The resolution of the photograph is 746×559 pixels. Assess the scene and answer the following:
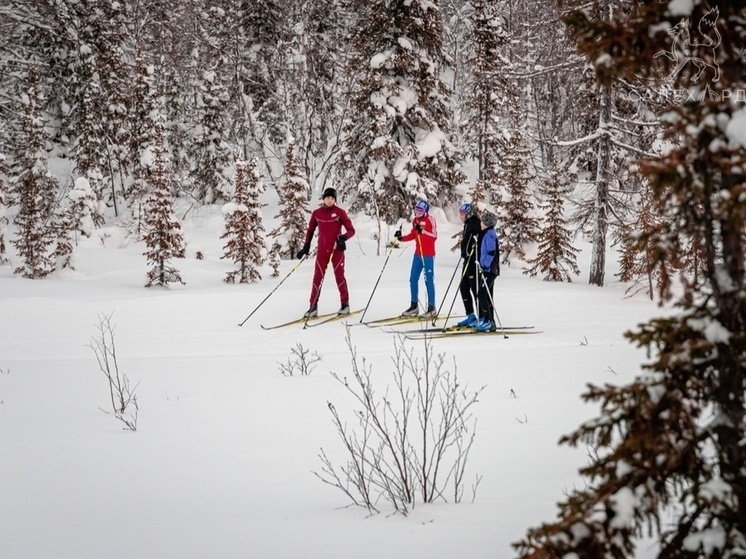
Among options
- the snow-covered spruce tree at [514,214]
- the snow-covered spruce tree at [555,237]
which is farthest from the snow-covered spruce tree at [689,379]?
the snow-covered spruce tree at [514,214]

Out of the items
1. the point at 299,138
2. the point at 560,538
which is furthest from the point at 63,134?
the point at 560,538

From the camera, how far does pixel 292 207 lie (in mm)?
20094

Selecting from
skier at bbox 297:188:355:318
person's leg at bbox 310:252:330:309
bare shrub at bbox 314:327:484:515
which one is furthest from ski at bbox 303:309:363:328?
bare shrub at bbox 314:327:484:515

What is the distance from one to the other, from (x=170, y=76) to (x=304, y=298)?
28592 mm

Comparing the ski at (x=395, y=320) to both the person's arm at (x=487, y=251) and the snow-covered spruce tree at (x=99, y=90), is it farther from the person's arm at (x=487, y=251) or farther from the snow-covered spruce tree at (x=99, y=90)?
the snow-covered spruce tree at (x=99, y=90)

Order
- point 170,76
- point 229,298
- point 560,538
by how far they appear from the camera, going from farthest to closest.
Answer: point 170,76 → point 229,298 → point 560,538

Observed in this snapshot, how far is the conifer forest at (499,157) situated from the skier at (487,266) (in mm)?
2181

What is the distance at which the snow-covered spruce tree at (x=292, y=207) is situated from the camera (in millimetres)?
19859

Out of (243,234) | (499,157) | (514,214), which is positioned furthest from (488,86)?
(243,234)

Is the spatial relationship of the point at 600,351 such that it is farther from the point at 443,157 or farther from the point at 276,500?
the point at 443,157

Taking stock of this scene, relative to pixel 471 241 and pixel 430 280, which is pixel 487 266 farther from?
pixel 430 280

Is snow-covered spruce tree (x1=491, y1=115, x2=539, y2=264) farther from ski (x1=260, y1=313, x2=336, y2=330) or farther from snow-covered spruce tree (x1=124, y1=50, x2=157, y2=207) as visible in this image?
snow-covered spruce tree (x1=124, y1=50, x2=157, y2=207)

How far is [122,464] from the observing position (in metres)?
4.61

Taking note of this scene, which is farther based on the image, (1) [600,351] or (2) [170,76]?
(2) [170,76]
